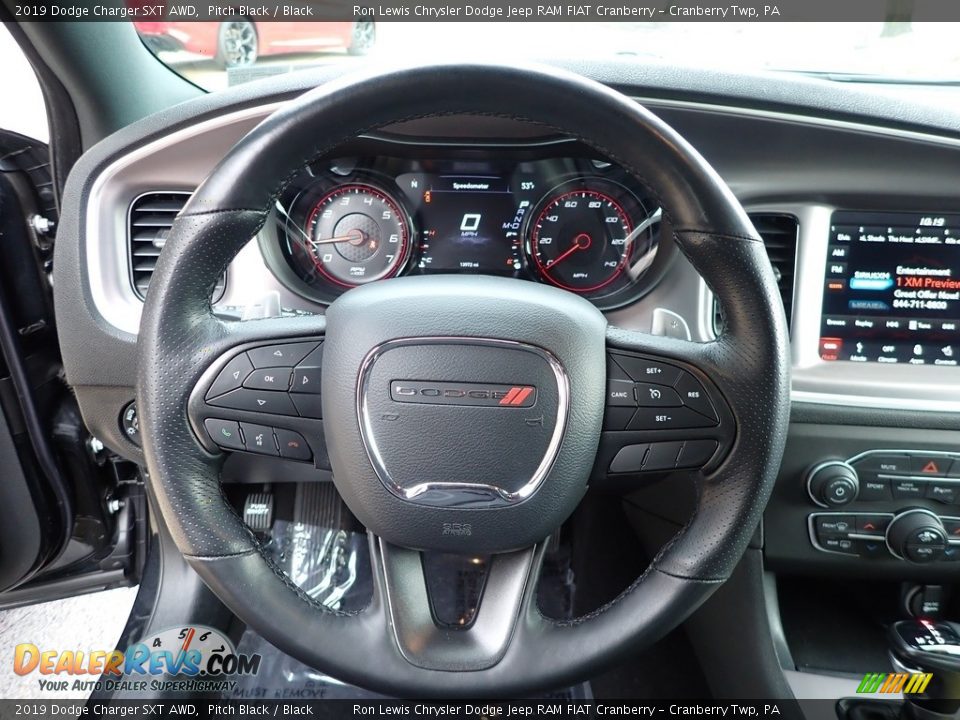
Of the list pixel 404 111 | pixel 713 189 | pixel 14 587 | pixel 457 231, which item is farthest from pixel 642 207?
pixel 14 587

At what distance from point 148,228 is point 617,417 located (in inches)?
35.3

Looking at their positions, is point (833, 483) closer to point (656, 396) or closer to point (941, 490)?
point (941, 490)

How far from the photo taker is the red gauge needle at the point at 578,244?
4.21 feet

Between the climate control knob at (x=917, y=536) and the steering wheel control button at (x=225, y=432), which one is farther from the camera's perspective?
the climate control knob at (x=917, y=536)

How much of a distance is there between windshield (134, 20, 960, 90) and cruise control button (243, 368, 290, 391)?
698 mm

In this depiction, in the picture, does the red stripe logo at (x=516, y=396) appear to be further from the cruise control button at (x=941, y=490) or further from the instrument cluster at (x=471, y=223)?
the cruise control button at (x=941, y=490)

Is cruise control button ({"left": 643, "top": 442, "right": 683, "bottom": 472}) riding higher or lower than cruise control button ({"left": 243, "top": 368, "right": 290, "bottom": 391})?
lower

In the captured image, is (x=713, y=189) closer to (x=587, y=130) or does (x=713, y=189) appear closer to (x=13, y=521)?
(x=587, y=130)

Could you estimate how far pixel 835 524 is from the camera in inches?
50.4

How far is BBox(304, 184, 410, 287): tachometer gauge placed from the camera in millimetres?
1278

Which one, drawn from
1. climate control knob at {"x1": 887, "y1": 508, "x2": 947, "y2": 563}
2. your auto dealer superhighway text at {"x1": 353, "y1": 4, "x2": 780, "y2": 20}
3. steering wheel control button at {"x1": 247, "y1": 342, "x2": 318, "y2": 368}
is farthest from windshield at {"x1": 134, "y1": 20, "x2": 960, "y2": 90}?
climate control knob at {"x1": 887, "y1": 508, "x2": 947, "y2": 563}

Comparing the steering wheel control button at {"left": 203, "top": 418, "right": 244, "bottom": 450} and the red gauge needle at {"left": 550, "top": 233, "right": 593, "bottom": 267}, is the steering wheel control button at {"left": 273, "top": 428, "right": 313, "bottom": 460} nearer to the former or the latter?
the steering wheel control button at {"left": 203, "top": 418, "right": 244, "bottom": 450}

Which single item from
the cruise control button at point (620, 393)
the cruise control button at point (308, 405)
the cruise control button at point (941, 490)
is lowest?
the cruise control button at point (941, 490)

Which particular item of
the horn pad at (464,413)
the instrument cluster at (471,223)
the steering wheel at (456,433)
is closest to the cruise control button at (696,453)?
the steering wheel at (456,433)
